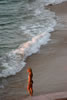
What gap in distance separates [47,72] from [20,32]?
3256 mm

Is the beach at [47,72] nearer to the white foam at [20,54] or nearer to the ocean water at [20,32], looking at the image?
the white foam at [20,54]

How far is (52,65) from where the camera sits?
19.7ft

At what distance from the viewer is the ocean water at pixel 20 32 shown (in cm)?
634

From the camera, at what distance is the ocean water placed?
6.34 metres

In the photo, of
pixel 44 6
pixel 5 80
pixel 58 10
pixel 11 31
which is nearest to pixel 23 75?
pixel 5 80

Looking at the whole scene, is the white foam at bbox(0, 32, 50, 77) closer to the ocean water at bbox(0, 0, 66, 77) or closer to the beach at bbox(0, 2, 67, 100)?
the ocean water at bbox(0, 0, 66, 77)

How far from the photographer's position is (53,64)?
6059 mm

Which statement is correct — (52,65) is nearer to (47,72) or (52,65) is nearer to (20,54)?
(47,72)

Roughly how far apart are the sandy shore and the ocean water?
0.26 meters

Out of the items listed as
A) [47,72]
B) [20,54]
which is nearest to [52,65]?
[47,72]

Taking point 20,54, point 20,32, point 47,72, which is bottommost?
point 47,72

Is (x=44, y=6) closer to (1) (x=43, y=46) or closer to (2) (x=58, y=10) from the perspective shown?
(2) (x=58, y=10)

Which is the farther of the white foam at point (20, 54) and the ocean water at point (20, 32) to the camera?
the ocean water at point (20, 32)

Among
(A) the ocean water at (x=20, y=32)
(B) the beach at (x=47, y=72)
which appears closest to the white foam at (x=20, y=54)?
(A) the ocean water at (x=20, y=32)
